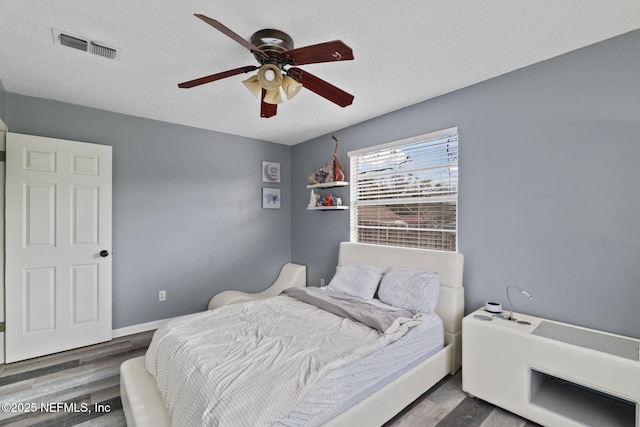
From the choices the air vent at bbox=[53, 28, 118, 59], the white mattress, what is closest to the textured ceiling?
the air vent at bbox=[53, 28, 118, 59]

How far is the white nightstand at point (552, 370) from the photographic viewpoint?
63.2 inches

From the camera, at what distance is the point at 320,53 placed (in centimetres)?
156

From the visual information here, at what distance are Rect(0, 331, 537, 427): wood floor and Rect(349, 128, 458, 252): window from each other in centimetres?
131

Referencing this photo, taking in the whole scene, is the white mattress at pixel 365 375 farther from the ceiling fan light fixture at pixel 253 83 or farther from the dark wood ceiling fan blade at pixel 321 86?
the ceiling fan light fixture at pixel 253 83

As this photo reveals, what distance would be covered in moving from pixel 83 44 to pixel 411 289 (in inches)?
127

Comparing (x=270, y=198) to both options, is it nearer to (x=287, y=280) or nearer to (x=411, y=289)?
(x=287, y=280)

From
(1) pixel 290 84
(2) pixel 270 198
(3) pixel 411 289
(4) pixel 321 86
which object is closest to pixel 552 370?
(3) pixel 411 289

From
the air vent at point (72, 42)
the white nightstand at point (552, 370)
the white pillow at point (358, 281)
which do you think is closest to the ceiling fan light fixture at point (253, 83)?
the air vent at point (72, 42)

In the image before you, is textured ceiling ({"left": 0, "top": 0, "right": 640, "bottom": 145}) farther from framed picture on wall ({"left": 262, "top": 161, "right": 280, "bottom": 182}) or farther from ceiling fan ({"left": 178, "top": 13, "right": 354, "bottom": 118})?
framed picture on wall ({"left": 262, "top": 161, "right": 280, "bottom": 182})

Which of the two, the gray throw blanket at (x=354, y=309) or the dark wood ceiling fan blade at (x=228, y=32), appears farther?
the gray throw blanket at (x=354, y=309)

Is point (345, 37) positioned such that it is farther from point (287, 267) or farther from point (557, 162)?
point (287, 267)

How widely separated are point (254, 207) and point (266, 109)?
2.30 m

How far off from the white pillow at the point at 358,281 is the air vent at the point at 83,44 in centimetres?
281

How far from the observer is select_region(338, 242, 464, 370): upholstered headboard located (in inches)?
98.7
